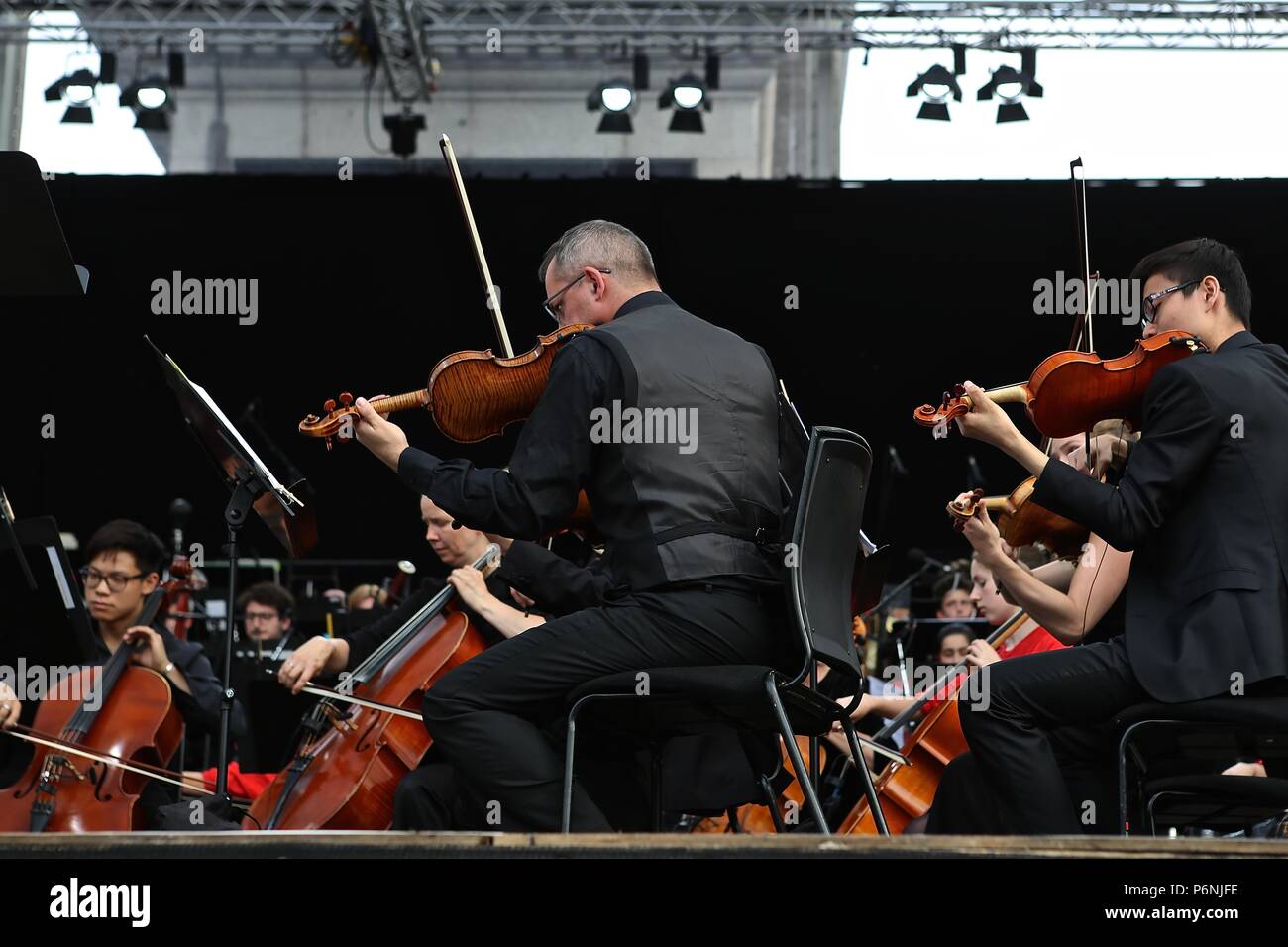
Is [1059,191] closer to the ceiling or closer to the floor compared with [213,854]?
closer to the ceiling

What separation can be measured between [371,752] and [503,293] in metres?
5.26

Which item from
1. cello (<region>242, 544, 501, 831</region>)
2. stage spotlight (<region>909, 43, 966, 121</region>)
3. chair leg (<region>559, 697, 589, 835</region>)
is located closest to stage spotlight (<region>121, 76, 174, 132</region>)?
stage spotlight (<region>909, 43, 966, 121</region>)

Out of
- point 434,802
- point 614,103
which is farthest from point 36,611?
point 614,103

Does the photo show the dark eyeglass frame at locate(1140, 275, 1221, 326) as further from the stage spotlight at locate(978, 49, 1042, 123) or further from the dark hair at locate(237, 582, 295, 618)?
the stage spotlight at locate(978, 49, 1042, 123)

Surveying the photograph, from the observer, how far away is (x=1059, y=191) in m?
8.19

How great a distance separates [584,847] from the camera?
179 cm

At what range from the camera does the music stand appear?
3.20 meters

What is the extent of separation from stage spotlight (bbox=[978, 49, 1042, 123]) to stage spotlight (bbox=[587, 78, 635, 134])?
1.97 meters

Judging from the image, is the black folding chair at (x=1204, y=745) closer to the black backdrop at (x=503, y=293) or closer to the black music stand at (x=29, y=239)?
the black music stand at (x=29, y=239)

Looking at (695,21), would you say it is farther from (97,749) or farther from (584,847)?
(584,847)

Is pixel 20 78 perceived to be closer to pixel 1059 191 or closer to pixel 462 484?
pixel 1059 191

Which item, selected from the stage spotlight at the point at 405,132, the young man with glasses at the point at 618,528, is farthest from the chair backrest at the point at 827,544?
the stage spotlight at the point at 405,132
